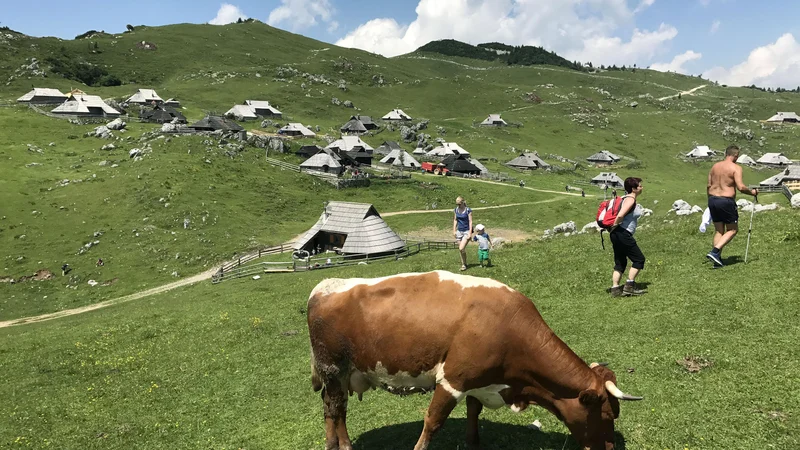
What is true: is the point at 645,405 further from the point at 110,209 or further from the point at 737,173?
the point at 110,209

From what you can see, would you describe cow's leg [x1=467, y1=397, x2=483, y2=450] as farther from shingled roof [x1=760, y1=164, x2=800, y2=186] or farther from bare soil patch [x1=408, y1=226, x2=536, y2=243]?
shingled roof [x1=760, y1=164, x2=800, y2=186]

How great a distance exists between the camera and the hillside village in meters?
12.2

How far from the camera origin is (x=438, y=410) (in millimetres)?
7836

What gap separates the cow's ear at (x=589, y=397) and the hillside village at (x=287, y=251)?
75.4 inches

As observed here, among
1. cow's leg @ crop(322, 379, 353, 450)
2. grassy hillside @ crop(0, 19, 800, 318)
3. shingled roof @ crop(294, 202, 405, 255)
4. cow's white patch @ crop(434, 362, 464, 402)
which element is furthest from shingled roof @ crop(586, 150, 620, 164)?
cow's white patch @ crop(434, 362, 464, 402)

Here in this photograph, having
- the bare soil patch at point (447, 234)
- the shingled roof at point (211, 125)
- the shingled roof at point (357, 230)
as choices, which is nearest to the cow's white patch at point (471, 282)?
the shingled roof at point (357, 230)

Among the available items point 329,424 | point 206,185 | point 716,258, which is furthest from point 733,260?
point 206,185

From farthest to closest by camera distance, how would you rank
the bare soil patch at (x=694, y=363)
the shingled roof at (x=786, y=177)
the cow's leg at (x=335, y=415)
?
the shingled roof at (x=786, y=177) < the bare soil patch at (x=694, y=363) < the cow's leg at (x=335, y=415)

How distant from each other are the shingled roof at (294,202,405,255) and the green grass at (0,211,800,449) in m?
19.4

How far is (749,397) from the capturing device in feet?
31.1

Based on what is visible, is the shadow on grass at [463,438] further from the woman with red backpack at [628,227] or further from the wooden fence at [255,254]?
the wooden fence at [255,254]

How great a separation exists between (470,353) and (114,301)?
133 feet

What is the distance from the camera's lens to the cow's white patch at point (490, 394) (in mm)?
7793

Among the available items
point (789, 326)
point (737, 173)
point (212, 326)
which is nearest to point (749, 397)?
point (789, 326)
